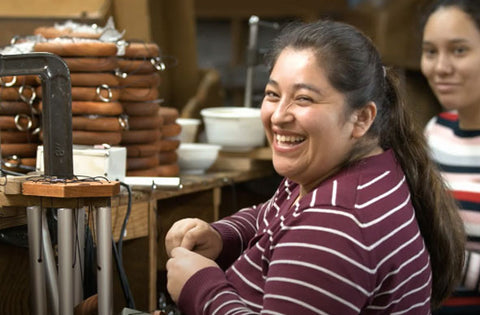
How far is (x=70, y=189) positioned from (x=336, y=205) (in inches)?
23.3

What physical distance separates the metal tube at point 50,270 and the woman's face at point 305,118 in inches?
22.2

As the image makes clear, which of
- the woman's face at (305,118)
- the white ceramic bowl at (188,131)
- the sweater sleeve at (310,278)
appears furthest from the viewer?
the white ceramic bowl at (188,131)

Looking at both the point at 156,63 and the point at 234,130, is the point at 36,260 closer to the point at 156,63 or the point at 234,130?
the point at 156,63

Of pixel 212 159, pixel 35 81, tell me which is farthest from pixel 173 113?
pixel 35 81

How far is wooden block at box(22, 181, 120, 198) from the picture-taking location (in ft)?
5.30

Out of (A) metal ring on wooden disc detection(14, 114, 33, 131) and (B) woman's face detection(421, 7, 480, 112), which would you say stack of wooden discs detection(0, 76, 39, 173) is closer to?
(A) metal ring on wooden disc detection(14, 114, 33, 131)

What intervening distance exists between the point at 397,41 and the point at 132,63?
2.44 metres

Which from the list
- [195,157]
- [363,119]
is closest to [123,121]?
[195,157]

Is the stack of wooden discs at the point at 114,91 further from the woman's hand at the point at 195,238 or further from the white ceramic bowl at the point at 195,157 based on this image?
the woman's hand at the point at 195,238

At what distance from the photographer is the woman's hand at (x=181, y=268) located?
4.82 ft

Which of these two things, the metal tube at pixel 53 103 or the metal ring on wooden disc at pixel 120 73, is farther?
the metal ring on wooden disc at pixel 120 73

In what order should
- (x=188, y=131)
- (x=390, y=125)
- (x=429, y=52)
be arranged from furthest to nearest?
(x=188, y=131)
(x=429, y=52)
(x=390, y=125)

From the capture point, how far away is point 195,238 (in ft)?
5.56

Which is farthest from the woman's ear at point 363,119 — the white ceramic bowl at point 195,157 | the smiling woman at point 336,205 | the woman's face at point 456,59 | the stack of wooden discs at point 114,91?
the white ceramic bowl at point 195,157
